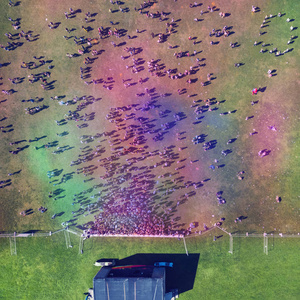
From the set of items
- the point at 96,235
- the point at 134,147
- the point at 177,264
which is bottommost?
the point at 177,264

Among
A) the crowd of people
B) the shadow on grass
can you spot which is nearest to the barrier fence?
the crowd of people

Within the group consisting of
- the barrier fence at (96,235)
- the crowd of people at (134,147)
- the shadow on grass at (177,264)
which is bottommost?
the shadow on grass at (177,264)

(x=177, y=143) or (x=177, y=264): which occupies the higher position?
(x=177, y=143)

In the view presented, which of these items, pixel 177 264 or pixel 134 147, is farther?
pixel 134 147

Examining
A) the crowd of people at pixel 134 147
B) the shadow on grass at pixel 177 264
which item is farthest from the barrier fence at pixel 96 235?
the shadow on grass at pixel 177 264

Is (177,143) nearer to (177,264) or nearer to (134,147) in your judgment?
(134,147)

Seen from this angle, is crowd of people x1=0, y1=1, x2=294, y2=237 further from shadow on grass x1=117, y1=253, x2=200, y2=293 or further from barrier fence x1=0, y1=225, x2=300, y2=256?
shadow on grass x1=117, y1=253, x2=200, y2=293

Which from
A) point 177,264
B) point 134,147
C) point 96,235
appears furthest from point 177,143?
point 96,235

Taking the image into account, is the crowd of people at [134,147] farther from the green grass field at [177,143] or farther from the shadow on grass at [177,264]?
the shadow on grass at [177,264]

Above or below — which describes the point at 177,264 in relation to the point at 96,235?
below
